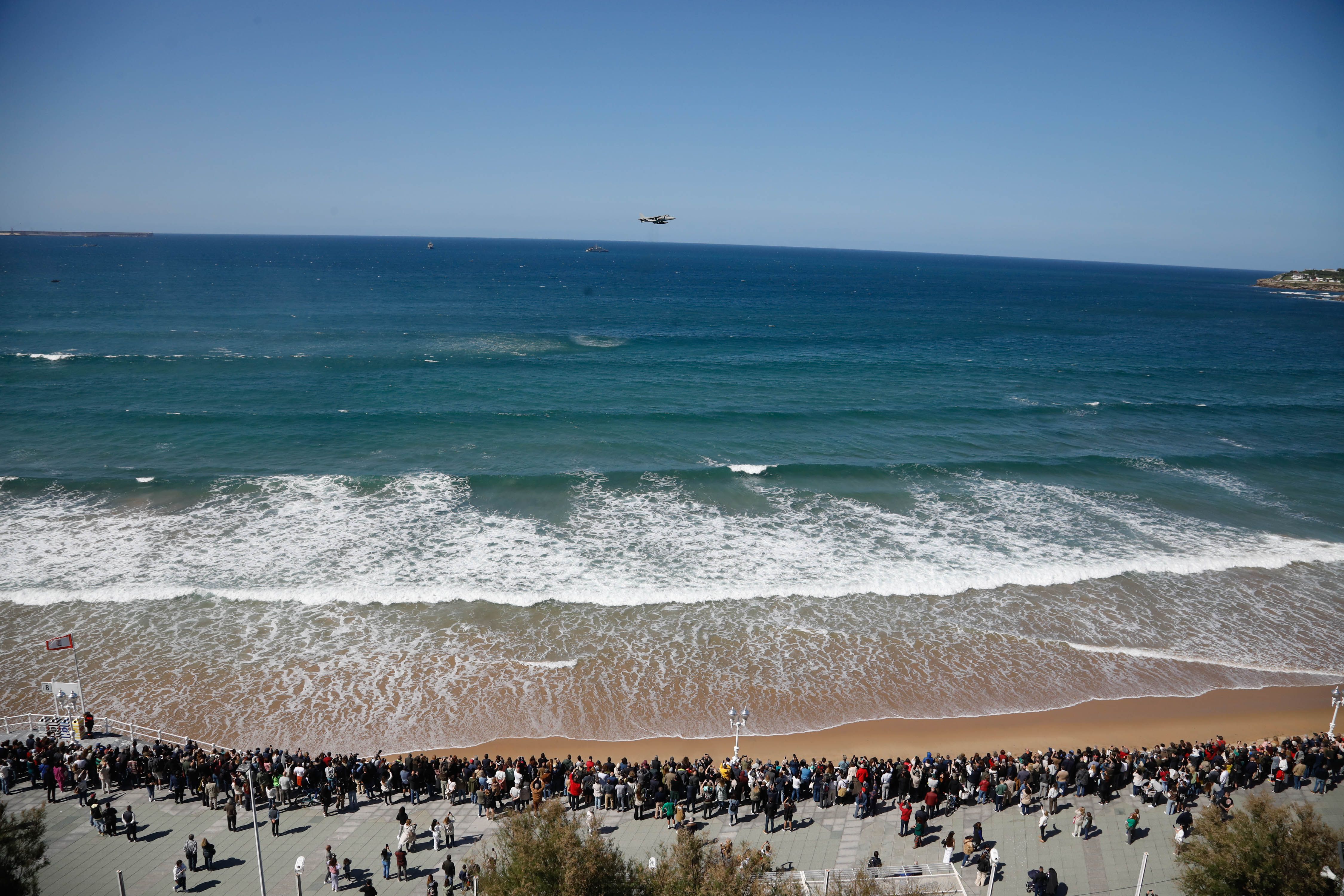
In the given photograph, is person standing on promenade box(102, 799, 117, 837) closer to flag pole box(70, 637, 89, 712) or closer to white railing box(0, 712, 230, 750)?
white railing box(0, 712, 230, 750)

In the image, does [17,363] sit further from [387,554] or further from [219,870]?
[219,870]

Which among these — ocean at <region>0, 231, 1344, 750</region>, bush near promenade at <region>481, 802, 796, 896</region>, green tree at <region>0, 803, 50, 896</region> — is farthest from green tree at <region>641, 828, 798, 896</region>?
green tree at <region>0, 803, 50, 896</region>

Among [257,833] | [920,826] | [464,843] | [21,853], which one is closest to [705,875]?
[920,826]

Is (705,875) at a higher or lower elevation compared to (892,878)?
higher

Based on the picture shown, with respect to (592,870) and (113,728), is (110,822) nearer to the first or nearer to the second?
(113,728)

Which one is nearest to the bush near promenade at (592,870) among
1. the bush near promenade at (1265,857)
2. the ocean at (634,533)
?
the bush near promenade at (1265,857)

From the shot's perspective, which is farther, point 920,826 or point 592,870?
point 920,826
